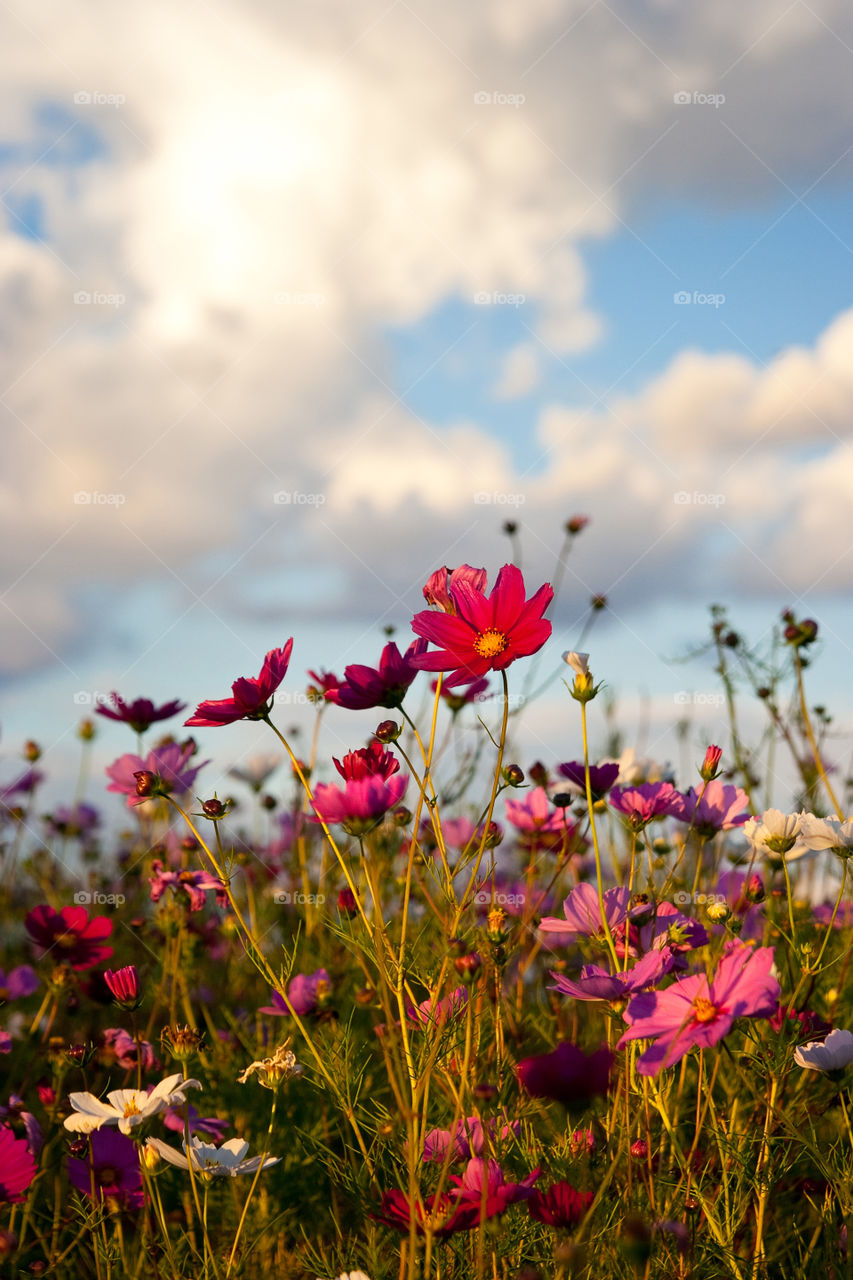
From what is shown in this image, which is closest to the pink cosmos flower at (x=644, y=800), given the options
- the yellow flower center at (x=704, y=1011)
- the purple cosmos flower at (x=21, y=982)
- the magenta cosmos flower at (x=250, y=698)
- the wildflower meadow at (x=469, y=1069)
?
the wildflower meadow at (x=469, y=1069)

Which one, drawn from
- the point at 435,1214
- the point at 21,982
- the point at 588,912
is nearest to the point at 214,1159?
the point at 435,1214

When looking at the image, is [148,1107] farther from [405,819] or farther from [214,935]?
[214,935]

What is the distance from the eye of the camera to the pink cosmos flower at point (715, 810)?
146cm

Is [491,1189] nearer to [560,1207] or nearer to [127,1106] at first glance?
[560,1207]

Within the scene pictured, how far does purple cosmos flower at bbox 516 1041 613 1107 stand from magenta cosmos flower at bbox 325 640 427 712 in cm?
43

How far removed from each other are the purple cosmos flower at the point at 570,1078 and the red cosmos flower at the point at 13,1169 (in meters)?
0.75

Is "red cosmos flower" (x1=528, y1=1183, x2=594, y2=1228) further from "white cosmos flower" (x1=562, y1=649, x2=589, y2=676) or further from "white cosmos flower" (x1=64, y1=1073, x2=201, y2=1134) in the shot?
"white cosmos flower" (x1=562, y1=649, x2=589, y2=676)

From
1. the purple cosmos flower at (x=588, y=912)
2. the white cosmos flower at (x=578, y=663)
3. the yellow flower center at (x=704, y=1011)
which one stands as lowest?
the yellow flower center at (x=704, y=1011)

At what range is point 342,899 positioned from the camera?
134 cm

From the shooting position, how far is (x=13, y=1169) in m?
1.19

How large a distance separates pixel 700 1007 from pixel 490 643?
43cm

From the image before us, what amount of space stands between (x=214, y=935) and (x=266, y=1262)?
4.41 feet

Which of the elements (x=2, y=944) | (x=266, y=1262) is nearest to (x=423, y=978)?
(x=266, y=1262)

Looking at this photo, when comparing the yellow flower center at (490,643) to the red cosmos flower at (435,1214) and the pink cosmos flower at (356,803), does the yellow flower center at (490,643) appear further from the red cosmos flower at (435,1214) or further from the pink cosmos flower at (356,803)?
the red cosmos flower at (435,1214)
